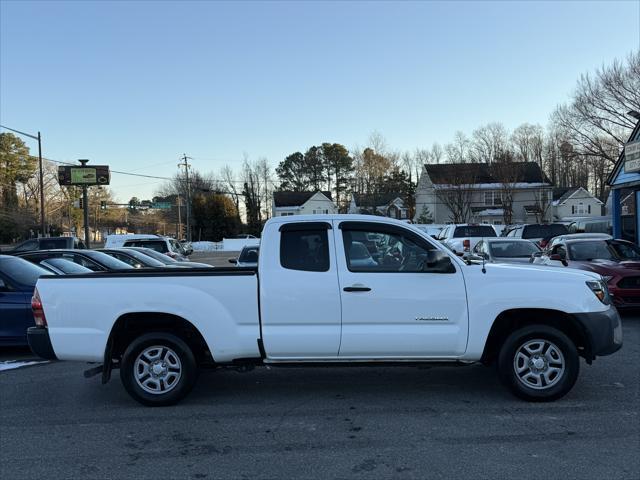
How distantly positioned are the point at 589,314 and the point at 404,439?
233cm

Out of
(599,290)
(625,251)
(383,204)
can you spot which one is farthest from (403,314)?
(383,204)

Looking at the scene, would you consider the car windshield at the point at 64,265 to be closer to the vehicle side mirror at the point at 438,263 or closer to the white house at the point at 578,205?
the vehicle side mirror at the point at 438,263

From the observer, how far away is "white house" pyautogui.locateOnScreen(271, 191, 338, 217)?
252 feet

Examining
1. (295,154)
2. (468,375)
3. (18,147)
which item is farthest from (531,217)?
(18,147)

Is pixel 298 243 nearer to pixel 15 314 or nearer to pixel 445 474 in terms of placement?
pixel 445 474

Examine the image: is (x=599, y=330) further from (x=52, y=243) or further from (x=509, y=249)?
(x=52, y=243)

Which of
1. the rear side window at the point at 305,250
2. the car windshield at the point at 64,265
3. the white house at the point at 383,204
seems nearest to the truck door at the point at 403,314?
the rear side window at the point at 305,250

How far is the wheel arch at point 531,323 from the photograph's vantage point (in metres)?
5.49

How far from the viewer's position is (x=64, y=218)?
8181 cm

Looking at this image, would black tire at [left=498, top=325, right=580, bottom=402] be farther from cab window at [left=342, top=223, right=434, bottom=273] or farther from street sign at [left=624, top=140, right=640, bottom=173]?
street sign at [left=624, top=140, right=640, bottom=173]

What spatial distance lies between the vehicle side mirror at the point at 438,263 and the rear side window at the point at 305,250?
1.01 meters

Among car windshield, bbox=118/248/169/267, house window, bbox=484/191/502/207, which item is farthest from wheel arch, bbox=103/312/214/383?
house window, bbox=484/191/502/207

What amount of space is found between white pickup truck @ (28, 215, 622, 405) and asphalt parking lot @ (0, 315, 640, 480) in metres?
0.43

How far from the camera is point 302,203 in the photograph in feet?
258
